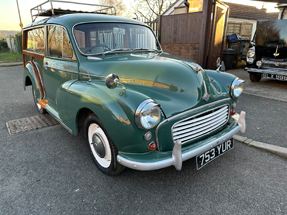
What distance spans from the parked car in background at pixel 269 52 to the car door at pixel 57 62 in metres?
5.72

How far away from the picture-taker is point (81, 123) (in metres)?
2.86

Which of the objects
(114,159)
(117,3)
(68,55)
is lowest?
(114,159)

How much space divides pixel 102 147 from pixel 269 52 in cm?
630

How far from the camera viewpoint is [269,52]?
21.2 ft

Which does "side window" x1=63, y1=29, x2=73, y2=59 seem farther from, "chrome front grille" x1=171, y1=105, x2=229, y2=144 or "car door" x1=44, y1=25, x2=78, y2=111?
"chrome front grille" x1=171, y1=105, x2=229, y2=144

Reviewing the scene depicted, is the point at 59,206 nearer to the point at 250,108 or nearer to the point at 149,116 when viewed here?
the point at 149,116

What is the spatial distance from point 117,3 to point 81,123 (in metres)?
27.9

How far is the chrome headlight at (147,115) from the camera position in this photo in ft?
6.35

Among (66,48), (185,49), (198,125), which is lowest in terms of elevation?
(198,125)

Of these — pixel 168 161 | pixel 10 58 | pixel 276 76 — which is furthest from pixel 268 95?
pixel 10 58

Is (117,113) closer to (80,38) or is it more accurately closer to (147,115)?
(147,115)

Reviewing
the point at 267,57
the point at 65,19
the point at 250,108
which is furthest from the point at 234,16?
the point at 65,19

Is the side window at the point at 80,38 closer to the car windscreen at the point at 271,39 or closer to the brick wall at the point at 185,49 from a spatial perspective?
the brick wall at the point at 185,49

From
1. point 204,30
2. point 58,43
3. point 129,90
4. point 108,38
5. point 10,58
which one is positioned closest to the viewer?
point 129,90
